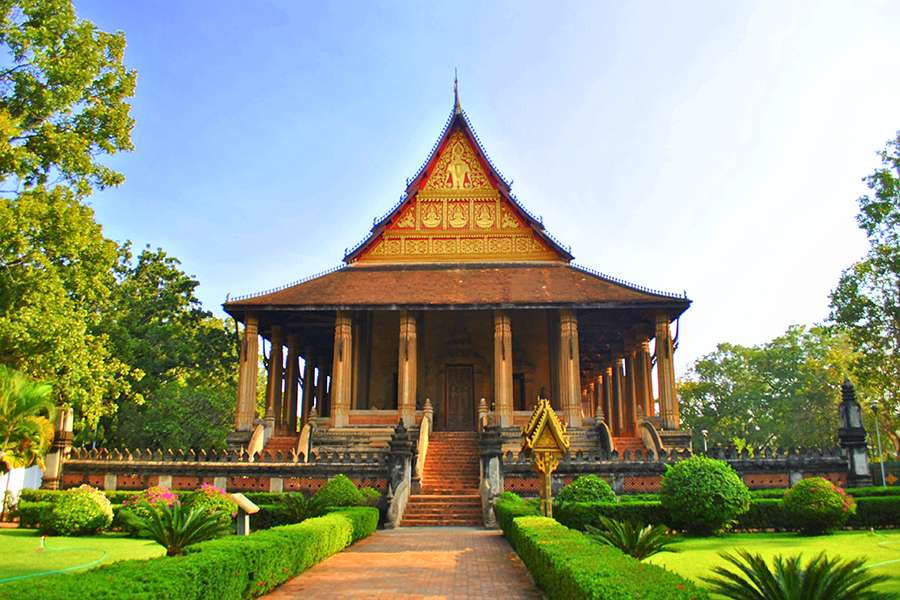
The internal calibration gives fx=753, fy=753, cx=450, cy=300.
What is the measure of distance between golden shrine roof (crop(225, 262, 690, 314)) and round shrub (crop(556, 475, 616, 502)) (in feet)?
36.7

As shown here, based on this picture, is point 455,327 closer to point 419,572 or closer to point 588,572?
point 419,572

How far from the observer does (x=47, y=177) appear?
1783cm

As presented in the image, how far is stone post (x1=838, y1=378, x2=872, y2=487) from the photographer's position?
61.5ft

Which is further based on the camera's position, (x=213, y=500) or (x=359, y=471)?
(x=359, y=471)

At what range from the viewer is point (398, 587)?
8.66 m

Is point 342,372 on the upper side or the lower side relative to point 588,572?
upper

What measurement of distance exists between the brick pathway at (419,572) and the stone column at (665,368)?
1311cm

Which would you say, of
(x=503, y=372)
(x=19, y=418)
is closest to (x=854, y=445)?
(x=503, y=372)

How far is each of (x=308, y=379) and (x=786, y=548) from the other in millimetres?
24929

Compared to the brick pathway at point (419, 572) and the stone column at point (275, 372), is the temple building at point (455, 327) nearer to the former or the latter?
the stone column at point (275, 372)

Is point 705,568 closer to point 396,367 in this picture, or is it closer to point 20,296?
point 20,296

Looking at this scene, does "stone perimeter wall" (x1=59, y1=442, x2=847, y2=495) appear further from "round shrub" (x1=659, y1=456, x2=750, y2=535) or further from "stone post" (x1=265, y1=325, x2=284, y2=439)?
"stone post" (x1=265, y1=325, x2=284, y2=439)

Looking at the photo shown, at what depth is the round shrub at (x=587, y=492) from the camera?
48.1 ft

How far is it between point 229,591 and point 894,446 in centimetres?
4689
